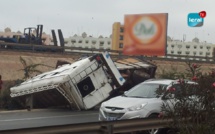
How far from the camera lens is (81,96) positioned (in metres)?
20.0

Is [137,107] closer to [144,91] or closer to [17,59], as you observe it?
[144,91]

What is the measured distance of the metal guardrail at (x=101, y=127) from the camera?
19.5 ft

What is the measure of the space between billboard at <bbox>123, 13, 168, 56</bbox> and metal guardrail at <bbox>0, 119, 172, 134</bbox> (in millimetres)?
38033

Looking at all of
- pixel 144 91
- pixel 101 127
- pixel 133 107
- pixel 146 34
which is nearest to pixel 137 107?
pixel 133 107

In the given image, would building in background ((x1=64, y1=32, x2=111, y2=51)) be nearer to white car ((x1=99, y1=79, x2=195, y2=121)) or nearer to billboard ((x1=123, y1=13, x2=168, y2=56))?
billboard ((x1=123, y1=13, x2=168, y2=56))

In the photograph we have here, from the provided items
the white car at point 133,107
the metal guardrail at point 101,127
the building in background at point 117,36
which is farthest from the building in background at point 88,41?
the metal guardrail at point 101,127

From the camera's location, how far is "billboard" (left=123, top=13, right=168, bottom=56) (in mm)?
45656

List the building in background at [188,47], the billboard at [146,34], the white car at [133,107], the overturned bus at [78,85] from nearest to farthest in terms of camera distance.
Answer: the white car at [133,107]
the overturned bus at [78,85]
the billboard at [146,34]
the building in background at [188,47]

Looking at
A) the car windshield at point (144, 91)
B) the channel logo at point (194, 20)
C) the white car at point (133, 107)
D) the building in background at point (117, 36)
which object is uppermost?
the channel logo at point (194, 20)

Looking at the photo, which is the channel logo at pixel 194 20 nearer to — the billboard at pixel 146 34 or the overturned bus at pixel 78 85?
the billboard at pixel 146 34

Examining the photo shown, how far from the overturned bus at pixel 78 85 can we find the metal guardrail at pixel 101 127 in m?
12.2

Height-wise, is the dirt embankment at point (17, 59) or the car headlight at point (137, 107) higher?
the car headlight at point (137, 107)

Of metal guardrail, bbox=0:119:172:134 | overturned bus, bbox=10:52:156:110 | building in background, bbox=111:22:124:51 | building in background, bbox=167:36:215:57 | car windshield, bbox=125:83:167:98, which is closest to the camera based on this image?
metal guardrail, bbox=0:119:172:134

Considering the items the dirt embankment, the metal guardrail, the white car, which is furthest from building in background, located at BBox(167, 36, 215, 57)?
the metal guardrail
